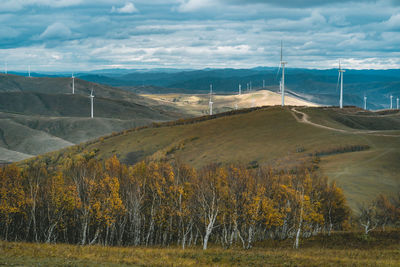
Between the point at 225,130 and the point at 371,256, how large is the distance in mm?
141851

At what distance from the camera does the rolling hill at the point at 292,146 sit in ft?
328

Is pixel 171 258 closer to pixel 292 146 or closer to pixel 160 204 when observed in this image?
pixel 160 204

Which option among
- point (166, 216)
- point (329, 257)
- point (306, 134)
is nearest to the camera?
point (329, 257)

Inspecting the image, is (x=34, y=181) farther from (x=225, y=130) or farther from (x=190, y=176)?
(x=225, y=130)

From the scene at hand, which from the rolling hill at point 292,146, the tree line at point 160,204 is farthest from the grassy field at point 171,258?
the rolling hill at point 292,146

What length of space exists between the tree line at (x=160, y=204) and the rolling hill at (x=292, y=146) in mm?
24993

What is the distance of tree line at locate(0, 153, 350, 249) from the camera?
6072 cm

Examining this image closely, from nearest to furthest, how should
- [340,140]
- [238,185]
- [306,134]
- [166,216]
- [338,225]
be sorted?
[238,185] → [166,216] → [338,225] → [340,140] → [306,134]

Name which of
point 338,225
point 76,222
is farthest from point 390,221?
point 76,222

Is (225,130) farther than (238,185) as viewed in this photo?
Yes

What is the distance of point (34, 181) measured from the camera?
235 feet

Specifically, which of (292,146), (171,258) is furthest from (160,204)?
A: (292,146)

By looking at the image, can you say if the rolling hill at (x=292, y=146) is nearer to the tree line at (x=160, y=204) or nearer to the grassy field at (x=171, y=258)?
the tree line at (x=160, y=204)

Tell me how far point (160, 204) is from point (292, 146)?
80.4 metres
